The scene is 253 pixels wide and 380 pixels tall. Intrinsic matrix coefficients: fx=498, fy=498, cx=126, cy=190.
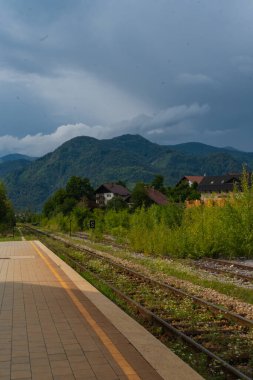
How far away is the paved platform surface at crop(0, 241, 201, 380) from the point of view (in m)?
5.49

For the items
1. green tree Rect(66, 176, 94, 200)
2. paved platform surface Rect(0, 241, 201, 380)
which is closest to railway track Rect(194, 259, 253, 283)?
paved platform surface Rect(0, 241, 201, 380)

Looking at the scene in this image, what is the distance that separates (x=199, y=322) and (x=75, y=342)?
2990 mm

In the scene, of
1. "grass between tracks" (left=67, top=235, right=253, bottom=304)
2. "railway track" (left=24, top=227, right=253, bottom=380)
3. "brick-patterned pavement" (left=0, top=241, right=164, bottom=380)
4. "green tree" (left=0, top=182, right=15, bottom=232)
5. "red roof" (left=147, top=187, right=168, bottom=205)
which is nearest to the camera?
"brick-patterned pavement" (left=0, top=241, right=164, bottom=380)

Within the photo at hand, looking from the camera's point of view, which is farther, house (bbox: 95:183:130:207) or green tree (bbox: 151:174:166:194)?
house (bbox: 95:183:130:207)

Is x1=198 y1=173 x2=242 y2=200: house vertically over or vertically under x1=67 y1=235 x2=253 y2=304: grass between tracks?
over

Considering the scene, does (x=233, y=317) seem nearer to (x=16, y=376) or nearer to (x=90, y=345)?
(x=90, y=345)

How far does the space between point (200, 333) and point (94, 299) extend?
289 centimetres

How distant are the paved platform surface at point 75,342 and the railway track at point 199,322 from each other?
66cm

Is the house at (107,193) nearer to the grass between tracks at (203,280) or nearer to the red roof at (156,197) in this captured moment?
the red roof at (156,197)

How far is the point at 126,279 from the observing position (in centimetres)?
1539

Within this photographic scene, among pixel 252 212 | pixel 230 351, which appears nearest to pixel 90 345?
pixel 230 351

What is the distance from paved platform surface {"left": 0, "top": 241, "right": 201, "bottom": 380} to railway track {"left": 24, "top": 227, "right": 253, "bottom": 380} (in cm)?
66

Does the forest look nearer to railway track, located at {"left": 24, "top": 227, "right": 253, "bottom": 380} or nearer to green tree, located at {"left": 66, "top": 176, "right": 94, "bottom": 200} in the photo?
railway track, located at {"left": 24, "top": 227, "right": 253, "bottom": 380}

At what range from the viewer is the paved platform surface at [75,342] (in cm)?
549
